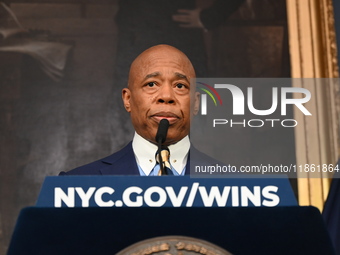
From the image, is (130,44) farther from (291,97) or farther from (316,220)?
(316,220)

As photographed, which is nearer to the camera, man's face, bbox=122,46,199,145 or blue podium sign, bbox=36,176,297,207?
blue podium sign, bbox=36,176,297,207

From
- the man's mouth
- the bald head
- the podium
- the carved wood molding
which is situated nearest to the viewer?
the podium

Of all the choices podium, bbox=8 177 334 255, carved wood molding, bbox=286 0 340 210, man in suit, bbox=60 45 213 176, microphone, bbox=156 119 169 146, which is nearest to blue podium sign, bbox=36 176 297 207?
podium, bbox=8 177 334 255

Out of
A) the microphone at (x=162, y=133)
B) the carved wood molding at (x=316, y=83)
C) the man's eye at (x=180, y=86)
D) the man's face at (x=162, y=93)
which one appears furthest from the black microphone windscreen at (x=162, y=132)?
the carved wood molding at (x=316, y=83)

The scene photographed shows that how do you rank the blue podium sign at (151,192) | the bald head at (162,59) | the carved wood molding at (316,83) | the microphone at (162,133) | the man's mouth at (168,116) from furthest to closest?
A: 1. the carved wood molding at (316,83)
2. the bald head at (162,59)
3. the man's mouth at (168,116)
4. the microphone at (162,133)
5. the blue podium sign at (151,192)

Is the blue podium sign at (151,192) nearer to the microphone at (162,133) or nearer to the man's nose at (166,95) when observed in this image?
the microphone at (162,133)

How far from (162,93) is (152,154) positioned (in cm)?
27

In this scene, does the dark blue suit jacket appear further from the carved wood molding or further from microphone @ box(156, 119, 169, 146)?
the carved wood molding

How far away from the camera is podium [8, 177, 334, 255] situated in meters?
1.39

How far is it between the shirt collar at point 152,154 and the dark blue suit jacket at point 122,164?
0.03 meters

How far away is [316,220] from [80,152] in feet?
12.5

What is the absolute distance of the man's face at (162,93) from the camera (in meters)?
2.76

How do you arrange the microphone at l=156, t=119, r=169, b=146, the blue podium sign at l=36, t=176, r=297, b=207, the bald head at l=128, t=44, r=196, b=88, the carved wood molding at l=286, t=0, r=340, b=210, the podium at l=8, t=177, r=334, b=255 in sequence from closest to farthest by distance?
the podium at l=8, t=177, r=334, b=255 < the blue podium sign at l=36, t=176, r=297, b=207 < the microphone at l=156, t=119, r=169, b=146 < the bald head at l=128, t=44, r=196, b=88 < the carved wood molding at l=286, t=0, r=340, b=210

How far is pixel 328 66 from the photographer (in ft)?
17.3
